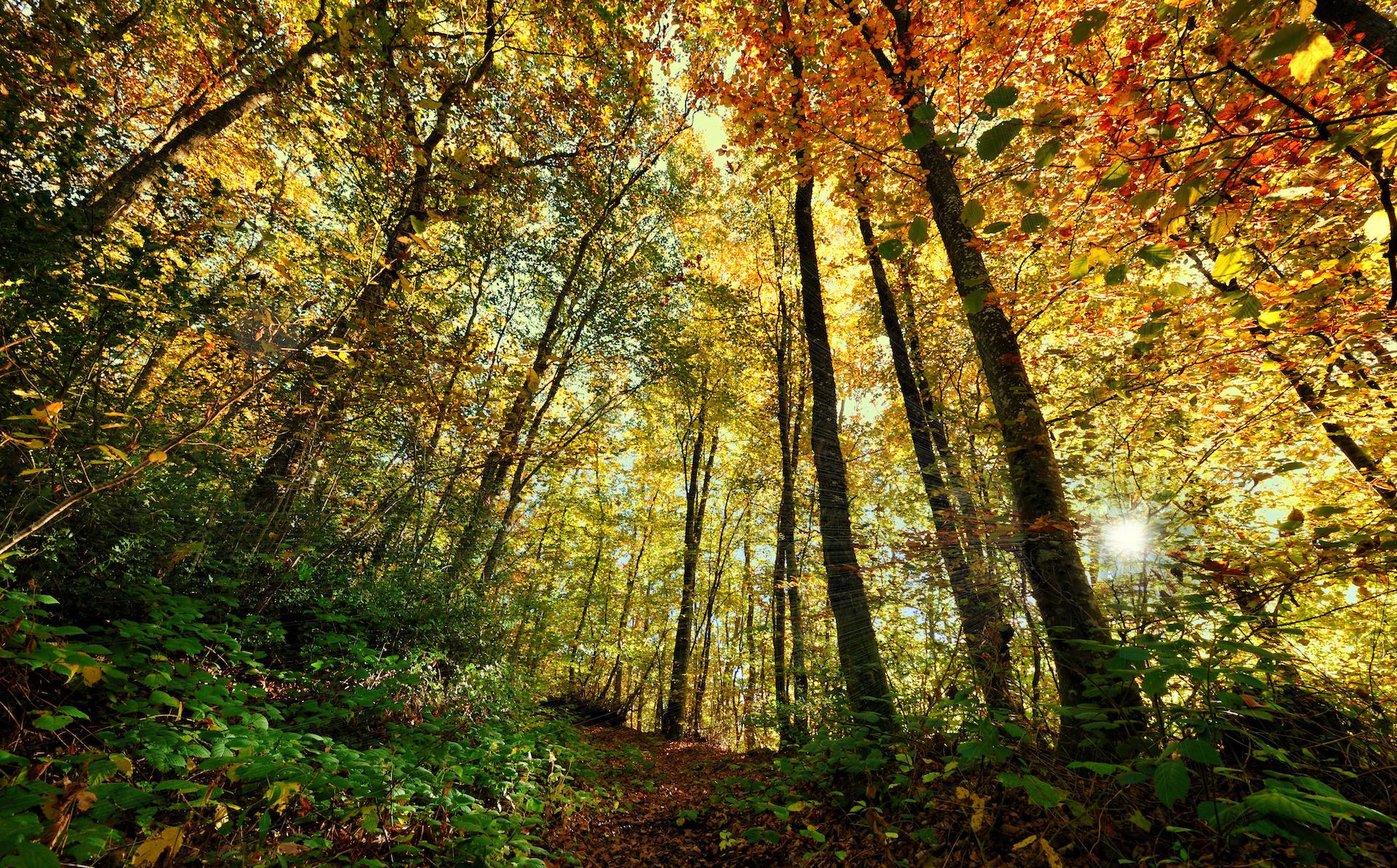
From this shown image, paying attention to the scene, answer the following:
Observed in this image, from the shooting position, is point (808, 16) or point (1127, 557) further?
point (808, 16)

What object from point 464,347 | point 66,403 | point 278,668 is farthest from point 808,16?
point 278,668

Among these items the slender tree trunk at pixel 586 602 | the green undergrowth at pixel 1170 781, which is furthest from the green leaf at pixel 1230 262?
the slender tree trunk at pixel 586 602

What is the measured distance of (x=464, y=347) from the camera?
6.00 metres

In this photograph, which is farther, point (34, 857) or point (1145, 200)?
point (1145, 200)

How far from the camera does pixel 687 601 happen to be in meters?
12.3

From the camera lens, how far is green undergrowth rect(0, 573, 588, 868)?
6.72 feet

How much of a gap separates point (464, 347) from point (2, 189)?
11.1 feet

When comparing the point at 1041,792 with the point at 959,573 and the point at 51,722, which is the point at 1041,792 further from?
the point at 51,722

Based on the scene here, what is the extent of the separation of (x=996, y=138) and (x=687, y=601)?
39.4ft

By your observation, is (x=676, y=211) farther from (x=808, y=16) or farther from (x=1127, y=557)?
(x=1127, y=557)

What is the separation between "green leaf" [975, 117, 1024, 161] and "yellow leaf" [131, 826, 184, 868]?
4.08 m

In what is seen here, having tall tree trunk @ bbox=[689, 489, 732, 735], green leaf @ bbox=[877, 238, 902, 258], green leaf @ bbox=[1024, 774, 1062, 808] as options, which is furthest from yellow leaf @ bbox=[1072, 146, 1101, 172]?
tall tree trunk @ bbox=[689, 489, 732, 735]

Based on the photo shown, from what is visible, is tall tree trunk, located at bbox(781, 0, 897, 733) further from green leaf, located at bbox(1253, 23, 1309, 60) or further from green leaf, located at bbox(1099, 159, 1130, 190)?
green leaf, located at bbox(1253, 23, 1309, 60)

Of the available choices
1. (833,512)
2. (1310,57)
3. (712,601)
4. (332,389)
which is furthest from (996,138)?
(712,601)
